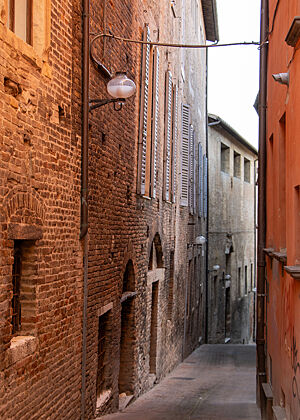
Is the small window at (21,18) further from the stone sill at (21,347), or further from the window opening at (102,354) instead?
the window opening at (102,354)

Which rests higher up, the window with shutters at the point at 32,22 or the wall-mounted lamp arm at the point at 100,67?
the wall-mounted lamp arm at the point at 100,67

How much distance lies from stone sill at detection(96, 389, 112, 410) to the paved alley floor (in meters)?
0.20

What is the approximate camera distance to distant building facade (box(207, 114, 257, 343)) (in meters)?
25.7

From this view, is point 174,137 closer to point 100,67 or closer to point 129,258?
point 129,258

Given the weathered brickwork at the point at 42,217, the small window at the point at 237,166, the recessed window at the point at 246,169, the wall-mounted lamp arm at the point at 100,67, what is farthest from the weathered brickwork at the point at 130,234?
the recessed window at the point at 246,169

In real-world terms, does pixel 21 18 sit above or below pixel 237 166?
below

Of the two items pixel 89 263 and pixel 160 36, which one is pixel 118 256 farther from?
pixel 160 36

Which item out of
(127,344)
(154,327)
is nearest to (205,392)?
(154,327)

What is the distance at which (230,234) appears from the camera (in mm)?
28234

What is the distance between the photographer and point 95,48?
8570mm

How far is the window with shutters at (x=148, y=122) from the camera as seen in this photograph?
11.9 m

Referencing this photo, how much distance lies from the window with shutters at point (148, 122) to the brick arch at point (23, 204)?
5.15 m

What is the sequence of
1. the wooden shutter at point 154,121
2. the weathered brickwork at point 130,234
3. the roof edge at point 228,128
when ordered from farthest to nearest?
the roof edge at point 228,128, the wooden shutter at point 154,121, the weathered brickwork at point 130,234

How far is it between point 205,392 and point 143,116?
5363 mm
